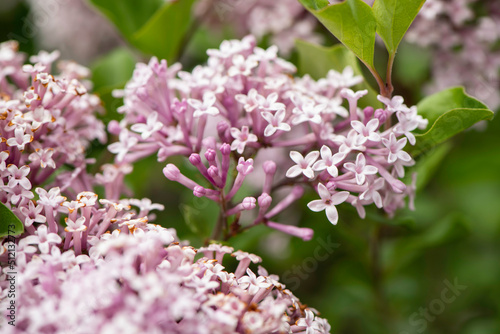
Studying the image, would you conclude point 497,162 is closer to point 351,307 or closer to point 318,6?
point 351,307

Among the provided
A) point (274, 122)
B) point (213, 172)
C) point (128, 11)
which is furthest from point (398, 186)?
point (128, 11)

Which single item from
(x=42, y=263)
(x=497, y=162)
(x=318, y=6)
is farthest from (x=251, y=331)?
(x=497, y=162)

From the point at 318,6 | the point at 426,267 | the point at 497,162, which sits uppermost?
the point at 318,6

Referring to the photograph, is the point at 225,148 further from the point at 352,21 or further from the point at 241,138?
the point at 352,21

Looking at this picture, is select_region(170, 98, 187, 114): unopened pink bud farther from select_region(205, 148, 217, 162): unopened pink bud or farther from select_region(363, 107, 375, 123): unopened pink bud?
select_region(363, 107, 375, 123): unopened pink bud

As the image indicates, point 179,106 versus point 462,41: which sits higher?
point 179,106

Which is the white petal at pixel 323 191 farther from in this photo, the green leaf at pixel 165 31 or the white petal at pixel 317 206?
the green leaf at pixel 165 31

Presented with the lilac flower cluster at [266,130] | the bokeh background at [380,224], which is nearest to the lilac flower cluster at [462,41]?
the bokeh background at [380,224]

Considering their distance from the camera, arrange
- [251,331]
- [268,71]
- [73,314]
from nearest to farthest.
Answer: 1. [73,314]
2. [251,331]
3. [268,71]
